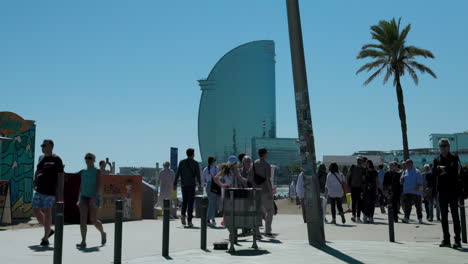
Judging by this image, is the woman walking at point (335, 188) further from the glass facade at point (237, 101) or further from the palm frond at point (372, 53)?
the glass facade at point (237, 101)

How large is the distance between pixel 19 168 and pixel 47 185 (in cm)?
851

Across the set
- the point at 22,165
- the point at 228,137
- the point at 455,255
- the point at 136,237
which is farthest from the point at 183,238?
the point at 228,137

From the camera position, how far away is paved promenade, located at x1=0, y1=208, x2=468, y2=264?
848cm

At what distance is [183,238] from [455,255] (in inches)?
214

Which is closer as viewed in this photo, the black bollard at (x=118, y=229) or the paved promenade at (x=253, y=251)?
the black bollard at (x=118, y=229)

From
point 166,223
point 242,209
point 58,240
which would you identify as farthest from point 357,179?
point 58,240

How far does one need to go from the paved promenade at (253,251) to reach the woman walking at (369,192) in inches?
127

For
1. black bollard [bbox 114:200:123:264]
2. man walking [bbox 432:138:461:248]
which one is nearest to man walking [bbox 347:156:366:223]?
man walking [bbox 432:138:461:248]

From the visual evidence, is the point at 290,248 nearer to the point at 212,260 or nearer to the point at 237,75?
the point at 212,260

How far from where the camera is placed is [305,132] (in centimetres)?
1061

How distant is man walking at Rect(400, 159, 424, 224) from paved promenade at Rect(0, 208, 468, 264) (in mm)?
3021

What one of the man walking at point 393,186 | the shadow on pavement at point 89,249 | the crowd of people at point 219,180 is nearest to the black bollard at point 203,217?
the crowd of people at point 219,180

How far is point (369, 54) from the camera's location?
41469 millimetres

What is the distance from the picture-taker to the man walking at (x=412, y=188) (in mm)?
16641
